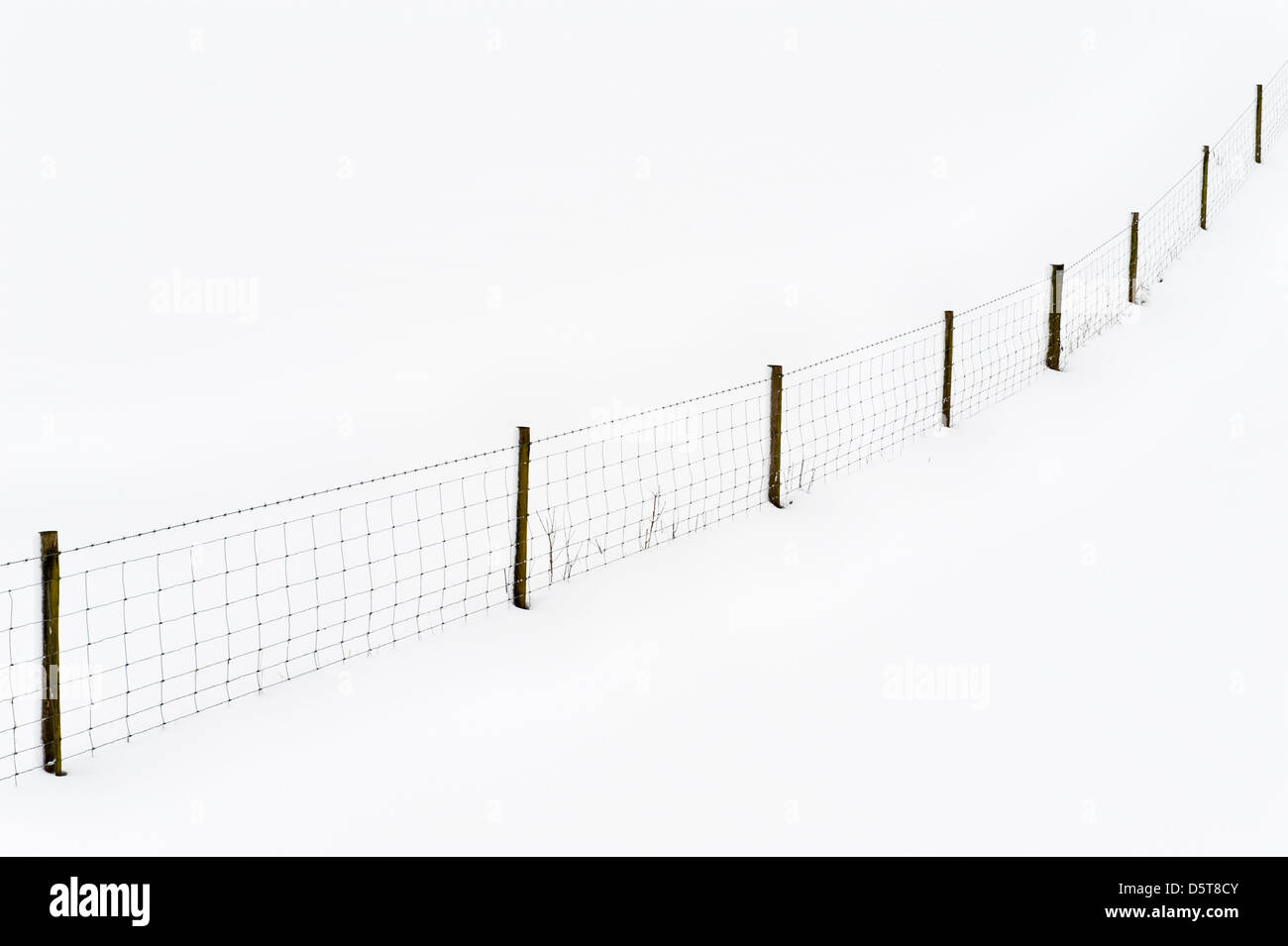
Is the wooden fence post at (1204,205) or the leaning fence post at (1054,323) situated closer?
the leaning fence post at (1054,323)

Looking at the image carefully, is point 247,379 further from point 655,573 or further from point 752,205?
point 752,205

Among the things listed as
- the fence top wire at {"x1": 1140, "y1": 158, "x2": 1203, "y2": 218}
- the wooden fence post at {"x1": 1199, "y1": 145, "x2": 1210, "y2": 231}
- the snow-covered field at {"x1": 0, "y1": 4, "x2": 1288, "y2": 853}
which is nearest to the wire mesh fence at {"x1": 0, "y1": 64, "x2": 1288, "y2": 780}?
the snow-covered field at {"x1": 0, "y1": 4, "x2": 1288, "y2": 853}

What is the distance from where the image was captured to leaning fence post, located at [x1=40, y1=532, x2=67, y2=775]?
6078 millimetres

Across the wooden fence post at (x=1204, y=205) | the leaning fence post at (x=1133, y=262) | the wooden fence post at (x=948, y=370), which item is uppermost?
the wooden fence post at (x=1204, y=205)

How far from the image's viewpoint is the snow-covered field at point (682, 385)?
629 cm

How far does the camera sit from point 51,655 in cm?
609

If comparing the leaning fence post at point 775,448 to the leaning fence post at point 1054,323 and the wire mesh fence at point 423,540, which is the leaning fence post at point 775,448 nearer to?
the wire mesh fence at point 423,540

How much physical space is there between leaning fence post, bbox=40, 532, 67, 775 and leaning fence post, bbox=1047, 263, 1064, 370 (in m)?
9.52

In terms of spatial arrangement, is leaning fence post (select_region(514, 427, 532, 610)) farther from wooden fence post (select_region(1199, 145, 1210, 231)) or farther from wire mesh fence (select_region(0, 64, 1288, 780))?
wooden fence post (select_region(1199, 145, 1210, 231))

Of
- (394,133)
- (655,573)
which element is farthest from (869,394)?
(394,133)

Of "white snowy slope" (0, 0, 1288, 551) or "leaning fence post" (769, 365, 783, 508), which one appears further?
"white snowy slope" (0, 0, 1288, 551)

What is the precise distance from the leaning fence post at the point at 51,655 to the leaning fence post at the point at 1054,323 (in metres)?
9.52

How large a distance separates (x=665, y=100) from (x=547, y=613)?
630 inches

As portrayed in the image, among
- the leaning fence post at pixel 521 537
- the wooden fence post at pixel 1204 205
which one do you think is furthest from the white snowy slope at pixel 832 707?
the wooden fence post at pixel 1204 205
